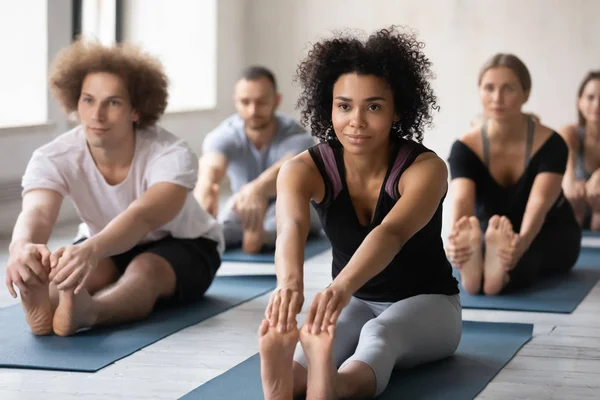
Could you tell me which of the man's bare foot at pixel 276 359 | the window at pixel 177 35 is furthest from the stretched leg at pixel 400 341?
the window at pixel 177 35

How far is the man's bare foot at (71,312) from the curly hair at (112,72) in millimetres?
677

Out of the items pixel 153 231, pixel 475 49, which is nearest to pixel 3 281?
pixel 153 231

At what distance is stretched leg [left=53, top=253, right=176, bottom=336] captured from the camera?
115 inches

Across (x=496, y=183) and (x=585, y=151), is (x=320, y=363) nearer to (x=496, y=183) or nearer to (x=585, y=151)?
(x=496, y=183)

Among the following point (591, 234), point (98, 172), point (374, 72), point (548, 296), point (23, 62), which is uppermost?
point (374, 72)

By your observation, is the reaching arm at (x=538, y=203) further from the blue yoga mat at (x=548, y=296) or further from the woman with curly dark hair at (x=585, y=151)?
the woman with curly dark hair at (x=585, y=151)

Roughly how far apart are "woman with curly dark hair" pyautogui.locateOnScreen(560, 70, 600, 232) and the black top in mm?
1321

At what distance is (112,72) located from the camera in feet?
10.8

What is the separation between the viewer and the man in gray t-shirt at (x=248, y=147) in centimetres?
486

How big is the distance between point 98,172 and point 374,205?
110cm

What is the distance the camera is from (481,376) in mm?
2541

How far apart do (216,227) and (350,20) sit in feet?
16.4

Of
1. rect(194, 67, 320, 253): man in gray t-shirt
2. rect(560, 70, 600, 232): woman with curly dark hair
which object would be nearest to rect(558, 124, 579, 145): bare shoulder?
rect(560, 70, 600, 232): woman with curly dark hair

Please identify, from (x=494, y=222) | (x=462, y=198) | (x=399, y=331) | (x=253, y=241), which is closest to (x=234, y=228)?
(x=253, y=241)
